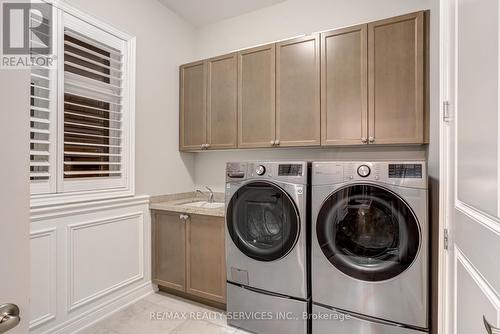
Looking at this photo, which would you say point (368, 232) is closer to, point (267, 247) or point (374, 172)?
point (374, 172)

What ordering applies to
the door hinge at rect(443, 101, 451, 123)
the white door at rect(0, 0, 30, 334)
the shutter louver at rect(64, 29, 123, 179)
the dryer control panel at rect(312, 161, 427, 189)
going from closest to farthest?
the white door at rect(0, 0, 30, 334)
the door hinge at rect(443, 101, 451, 123)
the dryer control panel at rect(312, 161, 427, 189)
the shutter louver at rect(64, 29, 123, 179)

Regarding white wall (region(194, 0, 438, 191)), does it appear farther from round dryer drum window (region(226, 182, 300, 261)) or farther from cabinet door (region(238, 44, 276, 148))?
round dryer drum window (region(226, 182, 300, 261))

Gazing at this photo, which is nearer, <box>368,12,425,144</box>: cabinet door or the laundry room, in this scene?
the laundry room

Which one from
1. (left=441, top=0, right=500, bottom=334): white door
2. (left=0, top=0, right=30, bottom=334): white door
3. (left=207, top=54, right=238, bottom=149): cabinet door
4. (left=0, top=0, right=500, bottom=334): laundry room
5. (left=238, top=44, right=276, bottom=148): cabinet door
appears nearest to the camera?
(left=0, top=0, right=30, bottom=334): white door

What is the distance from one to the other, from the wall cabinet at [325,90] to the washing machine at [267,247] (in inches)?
19.0

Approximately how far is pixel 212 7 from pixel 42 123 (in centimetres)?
190

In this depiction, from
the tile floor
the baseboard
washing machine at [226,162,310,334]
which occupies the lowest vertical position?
the tile floor

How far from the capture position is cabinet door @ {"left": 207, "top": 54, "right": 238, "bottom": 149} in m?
2.57

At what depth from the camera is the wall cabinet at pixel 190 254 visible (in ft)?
7.43

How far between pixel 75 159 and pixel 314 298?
78.5 inches

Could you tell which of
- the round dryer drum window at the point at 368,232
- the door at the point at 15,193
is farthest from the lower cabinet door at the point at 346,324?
the door at the point at 15,193

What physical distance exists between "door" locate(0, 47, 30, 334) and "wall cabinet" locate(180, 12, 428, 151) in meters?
1.90

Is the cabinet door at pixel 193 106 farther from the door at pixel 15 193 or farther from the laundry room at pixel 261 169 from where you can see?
the door at pixel 15 193

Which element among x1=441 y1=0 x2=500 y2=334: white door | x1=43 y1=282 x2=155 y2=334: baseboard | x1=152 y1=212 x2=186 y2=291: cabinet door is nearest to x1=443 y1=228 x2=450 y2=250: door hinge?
x1=441 y1=0 x2=500 y2=334: white door
